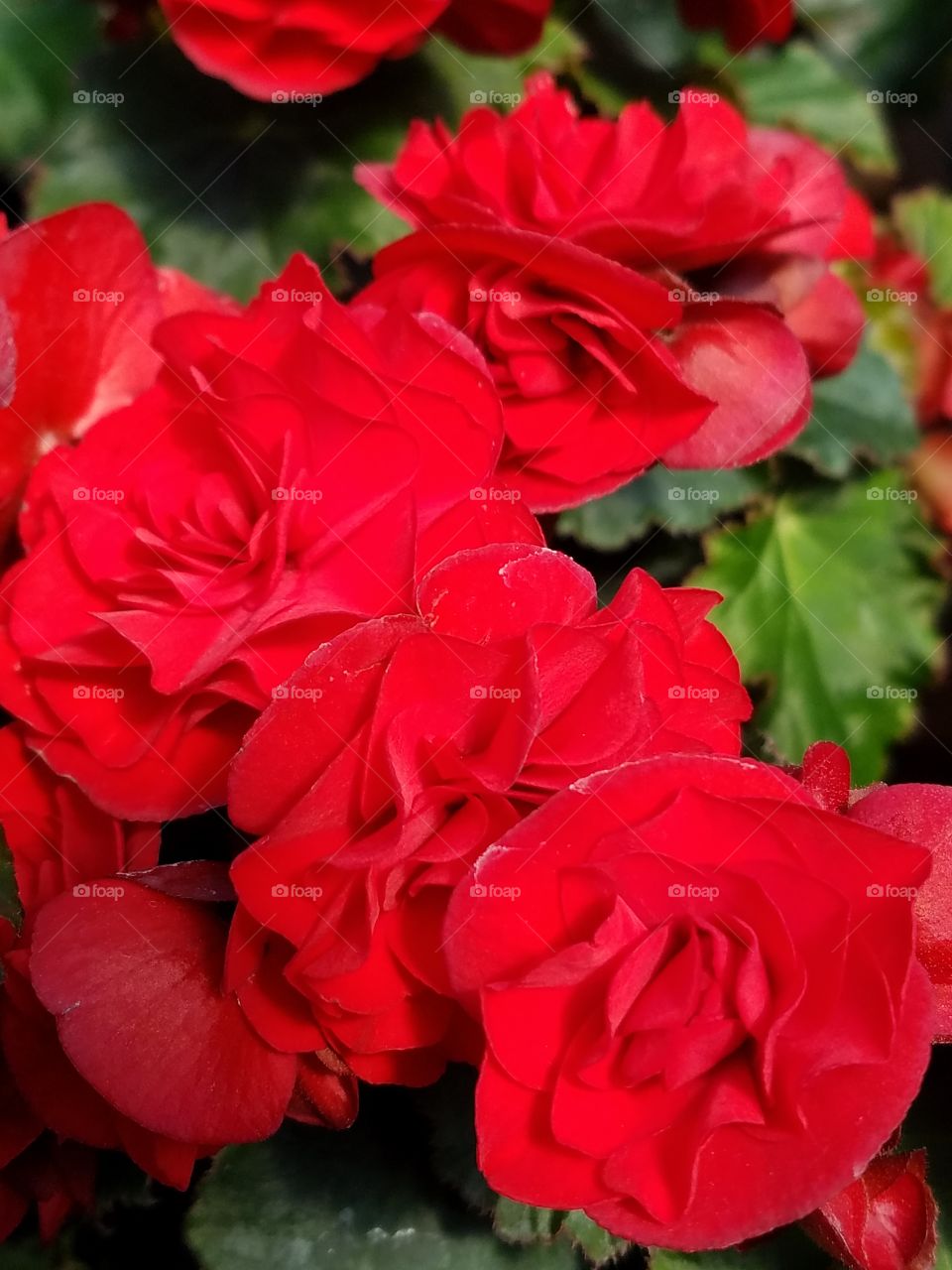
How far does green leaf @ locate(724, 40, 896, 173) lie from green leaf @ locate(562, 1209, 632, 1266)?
2.77 ft

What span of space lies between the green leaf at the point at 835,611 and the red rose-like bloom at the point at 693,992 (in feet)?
1.61

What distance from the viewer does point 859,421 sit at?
84cm

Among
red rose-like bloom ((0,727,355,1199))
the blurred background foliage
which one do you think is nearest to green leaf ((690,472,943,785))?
the blurred background foliage

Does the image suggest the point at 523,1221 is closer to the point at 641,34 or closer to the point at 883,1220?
the point at 883,1220

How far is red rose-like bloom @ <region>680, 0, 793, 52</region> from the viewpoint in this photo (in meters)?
0.84

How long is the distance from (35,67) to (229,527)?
0.63m

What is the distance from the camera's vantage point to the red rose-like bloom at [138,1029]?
390mm

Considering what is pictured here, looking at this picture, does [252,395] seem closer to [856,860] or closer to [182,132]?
[856,860]

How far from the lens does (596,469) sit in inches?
20.6

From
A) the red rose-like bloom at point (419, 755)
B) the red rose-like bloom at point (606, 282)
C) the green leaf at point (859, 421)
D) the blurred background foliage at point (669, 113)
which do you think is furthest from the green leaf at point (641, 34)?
the red rose-like bloom at point (419, 755)

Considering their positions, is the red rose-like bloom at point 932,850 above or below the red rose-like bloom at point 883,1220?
above

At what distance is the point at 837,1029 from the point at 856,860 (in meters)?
0.05

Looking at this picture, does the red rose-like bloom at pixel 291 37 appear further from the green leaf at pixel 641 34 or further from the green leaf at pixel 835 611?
the green leaf at pixel 835 611

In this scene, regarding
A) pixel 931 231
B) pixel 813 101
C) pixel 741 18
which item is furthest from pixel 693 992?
pixel 931 231
